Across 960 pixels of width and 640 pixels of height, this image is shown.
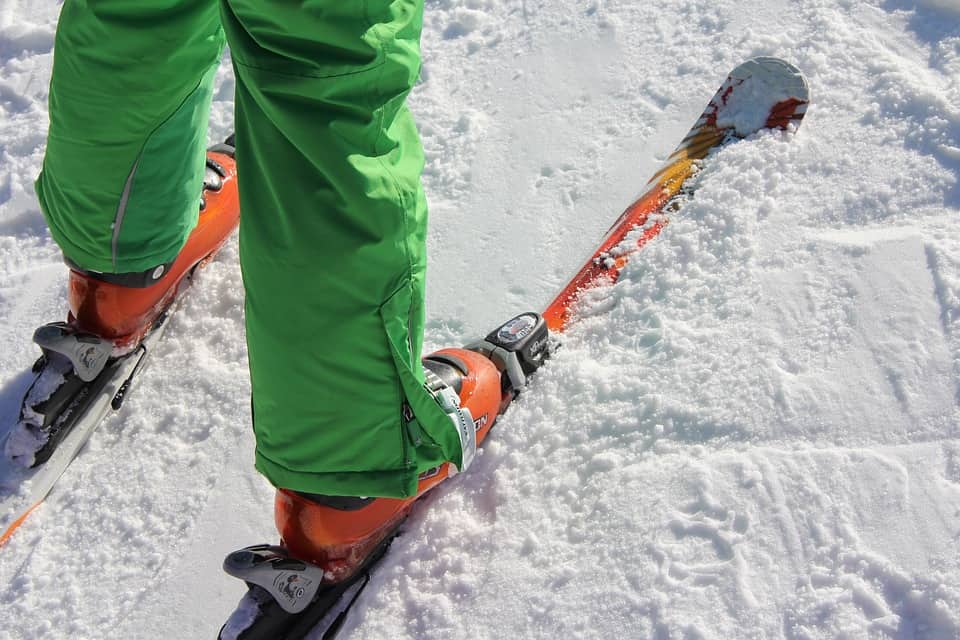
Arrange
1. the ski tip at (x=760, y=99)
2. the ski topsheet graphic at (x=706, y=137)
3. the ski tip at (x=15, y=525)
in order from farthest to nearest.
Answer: the ski tip at (x=760, y=99) → the ski topsheet graphic at (x=706, y=137) → the ski tip at (x=15, y=525)

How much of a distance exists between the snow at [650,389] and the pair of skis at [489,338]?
0.04 meters

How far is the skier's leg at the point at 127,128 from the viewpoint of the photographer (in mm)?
1486

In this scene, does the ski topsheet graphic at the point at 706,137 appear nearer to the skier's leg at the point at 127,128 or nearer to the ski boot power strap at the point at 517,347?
the ski boot power strap at the point at 517,347

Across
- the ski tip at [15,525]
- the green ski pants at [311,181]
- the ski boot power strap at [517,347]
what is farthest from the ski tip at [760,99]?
the ski tip at [15,525]

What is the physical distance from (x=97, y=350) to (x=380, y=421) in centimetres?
88

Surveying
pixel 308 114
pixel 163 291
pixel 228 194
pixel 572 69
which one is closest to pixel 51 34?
pixel 228 194

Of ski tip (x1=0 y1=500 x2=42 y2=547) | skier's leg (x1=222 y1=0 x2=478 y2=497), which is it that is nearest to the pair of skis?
ski tip (x1=0 y1=500 x2=42 y2=547)

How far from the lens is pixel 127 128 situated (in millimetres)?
1646

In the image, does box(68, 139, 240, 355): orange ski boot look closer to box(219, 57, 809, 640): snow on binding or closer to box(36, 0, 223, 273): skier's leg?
box(36, 0, 223, 273): skier's leg

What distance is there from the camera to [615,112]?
250 centimetres

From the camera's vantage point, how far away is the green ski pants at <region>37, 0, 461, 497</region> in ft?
3.53

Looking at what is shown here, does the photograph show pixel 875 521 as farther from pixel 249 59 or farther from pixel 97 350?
pixel 97 350

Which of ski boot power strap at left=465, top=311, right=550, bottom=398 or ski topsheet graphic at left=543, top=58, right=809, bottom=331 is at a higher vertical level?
ski topsheet graphic at left=543, top=58, right=809, bottom=331

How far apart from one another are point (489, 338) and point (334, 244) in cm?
78
